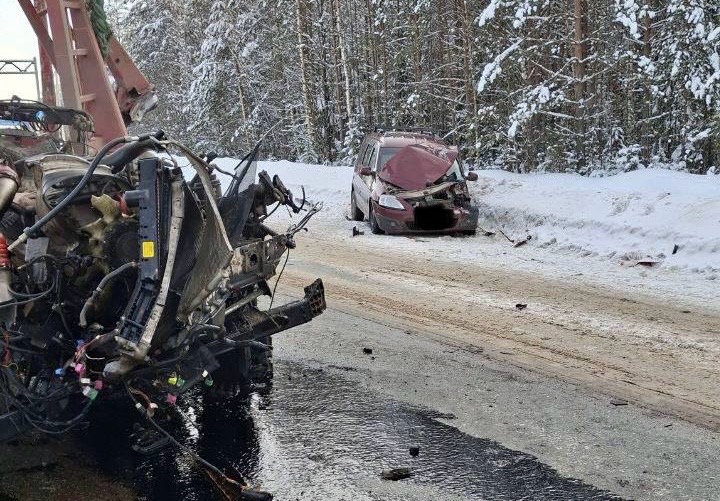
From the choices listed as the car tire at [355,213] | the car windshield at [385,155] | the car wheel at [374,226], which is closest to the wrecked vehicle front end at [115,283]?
the car wheel at [374,226]

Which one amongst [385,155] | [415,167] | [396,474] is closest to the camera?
[396,474]

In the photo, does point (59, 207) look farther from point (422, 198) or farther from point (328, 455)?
point (422, 198)

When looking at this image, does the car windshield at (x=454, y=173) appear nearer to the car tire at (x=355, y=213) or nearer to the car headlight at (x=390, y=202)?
the car headlight at (x=390, y=202)

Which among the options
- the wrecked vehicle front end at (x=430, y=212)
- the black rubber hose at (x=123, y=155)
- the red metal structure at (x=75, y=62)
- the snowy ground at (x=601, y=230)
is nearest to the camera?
the black rubber hose at (x=123, y=155)

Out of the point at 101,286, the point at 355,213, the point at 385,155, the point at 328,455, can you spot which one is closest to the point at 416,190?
the point at 385,155

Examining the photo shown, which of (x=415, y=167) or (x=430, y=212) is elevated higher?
(x=415, y=167)

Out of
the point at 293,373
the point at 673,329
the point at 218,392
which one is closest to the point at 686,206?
the point at 673,329

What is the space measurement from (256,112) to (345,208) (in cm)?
1938

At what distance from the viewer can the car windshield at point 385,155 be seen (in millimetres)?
14130

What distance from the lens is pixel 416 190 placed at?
13.4 meters

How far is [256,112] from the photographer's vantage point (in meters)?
35.4

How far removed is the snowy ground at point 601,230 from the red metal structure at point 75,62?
5159mm

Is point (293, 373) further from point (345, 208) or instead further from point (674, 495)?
point (345, 208)

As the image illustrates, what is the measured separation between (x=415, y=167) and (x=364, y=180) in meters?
1.31
